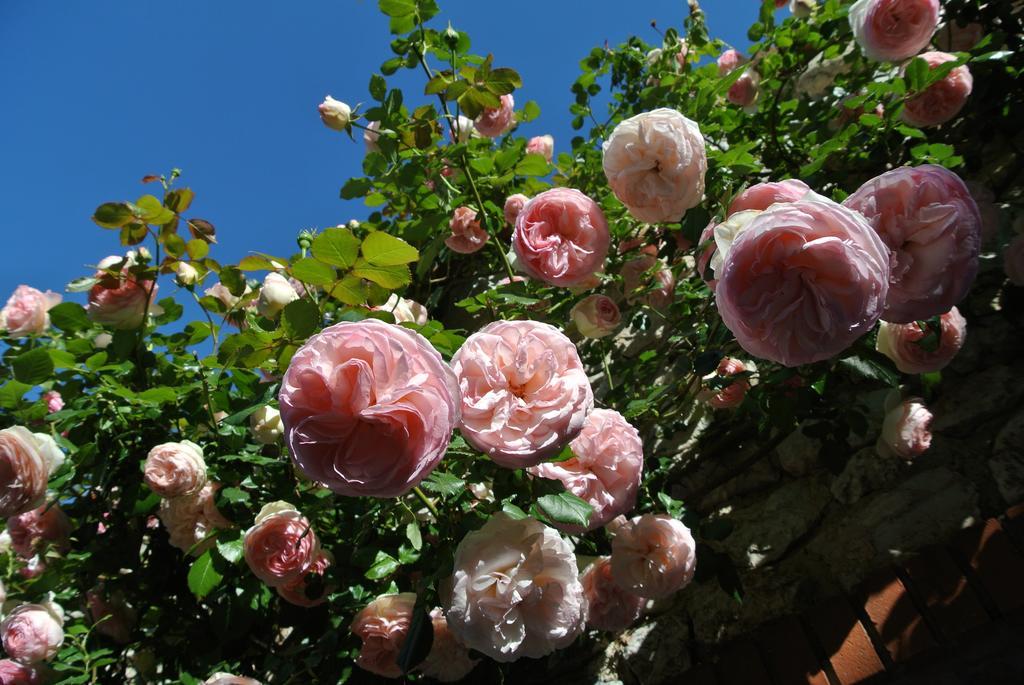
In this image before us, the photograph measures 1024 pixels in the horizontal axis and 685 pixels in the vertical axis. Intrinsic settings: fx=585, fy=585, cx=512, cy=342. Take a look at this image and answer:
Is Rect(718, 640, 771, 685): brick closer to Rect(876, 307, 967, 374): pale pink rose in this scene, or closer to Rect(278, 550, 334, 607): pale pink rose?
Rect(876, 307, 967, 374): pale pink rose

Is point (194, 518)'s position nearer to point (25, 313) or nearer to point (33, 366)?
point (33, 366)

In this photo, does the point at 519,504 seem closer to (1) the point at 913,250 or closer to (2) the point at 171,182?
(1) the point at 913,250

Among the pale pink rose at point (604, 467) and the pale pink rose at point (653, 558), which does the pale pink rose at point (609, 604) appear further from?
the pale pink rose at point (604, 467)

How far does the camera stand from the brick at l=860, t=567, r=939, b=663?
1104 mm

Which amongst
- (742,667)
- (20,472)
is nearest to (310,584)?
(20,472)

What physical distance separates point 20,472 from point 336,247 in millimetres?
810

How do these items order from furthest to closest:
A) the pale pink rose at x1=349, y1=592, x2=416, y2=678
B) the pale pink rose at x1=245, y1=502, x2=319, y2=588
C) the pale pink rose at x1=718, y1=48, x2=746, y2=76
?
1. the pale pink rose at x1=718, y1=48, x2=746, y2=76
2. the pale pink rose at x1=245, y1=502, x2=319, y2=588
3. the pale pink rose at x1=349, y1=592, x2=416, y2=678

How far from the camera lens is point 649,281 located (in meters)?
1.89

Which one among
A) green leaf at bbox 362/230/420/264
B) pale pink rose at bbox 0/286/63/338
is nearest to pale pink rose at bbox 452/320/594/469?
→ green leaf at bbox 362/230/420/264

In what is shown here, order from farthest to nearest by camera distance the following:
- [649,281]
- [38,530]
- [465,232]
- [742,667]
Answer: [649,281]
[465,232]
[38,530]
[742,667]

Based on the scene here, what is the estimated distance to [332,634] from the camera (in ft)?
4.03

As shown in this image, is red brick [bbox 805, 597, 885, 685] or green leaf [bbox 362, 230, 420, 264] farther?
red brick [bbox 805, 597, 885, 685]

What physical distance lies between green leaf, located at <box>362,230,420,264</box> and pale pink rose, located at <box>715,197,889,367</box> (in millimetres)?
447

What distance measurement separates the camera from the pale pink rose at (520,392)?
0.69m
